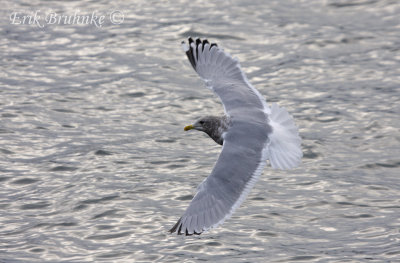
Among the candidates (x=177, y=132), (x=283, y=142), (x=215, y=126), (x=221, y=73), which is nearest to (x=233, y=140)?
(x=283, y=142)

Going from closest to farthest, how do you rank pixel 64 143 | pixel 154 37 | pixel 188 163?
pixel 188 163, pixel 64 143, pixel 154 37

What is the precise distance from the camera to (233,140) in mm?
6809

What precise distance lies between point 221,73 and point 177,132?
220cm

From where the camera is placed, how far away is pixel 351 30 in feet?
41.9

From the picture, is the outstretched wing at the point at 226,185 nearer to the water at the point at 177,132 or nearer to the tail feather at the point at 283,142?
the tail feather at the point at 283,142

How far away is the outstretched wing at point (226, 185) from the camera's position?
20.5 ft

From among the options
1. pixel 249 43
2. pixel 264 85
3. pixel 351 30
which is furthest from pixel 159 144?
pixel 351 30

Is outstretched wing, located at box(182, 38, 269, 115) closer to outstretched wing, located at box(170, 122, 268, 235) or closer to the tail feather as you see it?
the tail feather

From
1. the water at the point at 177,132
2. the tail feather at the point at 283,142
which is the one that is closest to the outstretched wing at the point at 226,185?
the tail feather at the point at 283,142

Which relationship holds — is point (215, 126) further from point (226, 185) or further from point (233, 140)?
point (226, 185)

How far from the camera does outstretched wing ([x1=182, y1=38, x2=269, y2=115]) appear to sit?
300 inches

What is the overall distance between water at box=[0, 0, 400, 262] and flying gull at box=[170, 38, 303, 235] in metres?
A: 0.74

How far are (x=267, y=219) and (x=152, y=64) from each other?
525cm

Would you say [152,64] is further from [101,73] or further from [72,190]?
[72,190]
